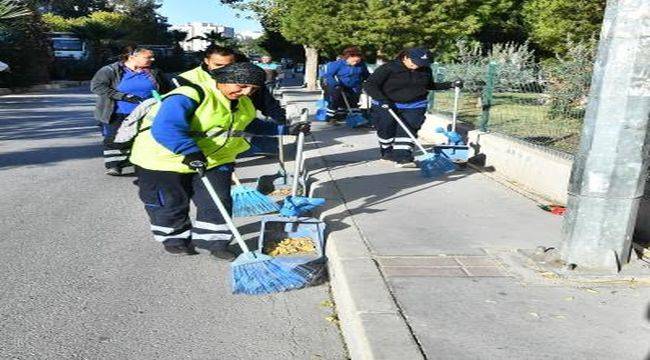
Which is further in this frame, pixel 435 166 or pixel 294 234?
pixel 435 166

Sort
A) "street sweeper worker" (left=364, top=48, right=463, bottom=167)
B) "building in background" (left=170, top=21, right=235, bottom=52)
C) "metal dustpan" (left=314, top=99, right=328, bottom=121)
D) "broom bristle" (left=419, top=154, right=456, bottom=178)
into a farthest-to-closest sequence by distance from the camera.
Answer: "building in background" (left=170, top=21, right=235, bottom=52) → "metal dustpan" (left=314, top=99, right=328, bottom=121) → "street sweeper worker" (left=364, top=48, right=463, bottom=167) → "broom bristle" (left=419, top=154, right=456, bottom=178)

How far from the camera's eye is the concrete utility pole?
3.98 metres

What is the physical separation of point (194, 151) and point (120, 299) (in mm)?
1075

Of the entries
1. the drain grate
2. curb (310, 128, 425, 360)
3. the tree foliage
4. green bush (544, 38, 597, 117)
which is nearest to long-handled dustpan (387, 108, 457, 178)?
green bush (544, 38, 597, 117)

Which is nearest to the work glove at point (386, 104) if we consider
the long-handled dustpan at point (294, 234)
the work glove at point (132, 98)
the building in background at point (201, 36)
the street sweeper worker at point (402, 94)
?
the street sweeper worker at point (402, 94)

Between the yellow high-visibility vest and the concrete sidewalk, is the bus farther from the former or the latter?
the yellow high-visibility vest

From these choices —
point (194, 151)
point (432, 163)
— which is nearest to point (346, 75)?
point (432, 163)

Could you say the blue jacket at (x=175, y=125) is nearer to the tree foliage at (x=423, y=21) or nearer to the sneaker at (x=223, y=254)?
the sneaker at (x=223, y=254)

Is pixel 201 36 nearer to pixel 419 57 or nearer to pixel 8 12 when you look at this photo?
pixel 8 12

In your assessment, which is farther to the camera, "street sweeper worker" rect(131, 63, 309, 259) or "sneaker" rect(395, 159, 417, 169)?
"sneaker" rect(395, 159, 417, 169)

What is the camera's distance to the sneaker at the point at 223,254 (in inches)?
196

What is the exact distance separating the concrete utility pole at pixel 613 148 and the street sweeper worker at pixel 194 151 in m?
2.22

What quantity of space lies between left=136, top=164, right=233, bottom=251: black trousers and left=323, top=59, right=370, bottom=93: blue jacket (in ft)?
27.5

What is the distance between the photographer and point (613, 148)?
4.16m
